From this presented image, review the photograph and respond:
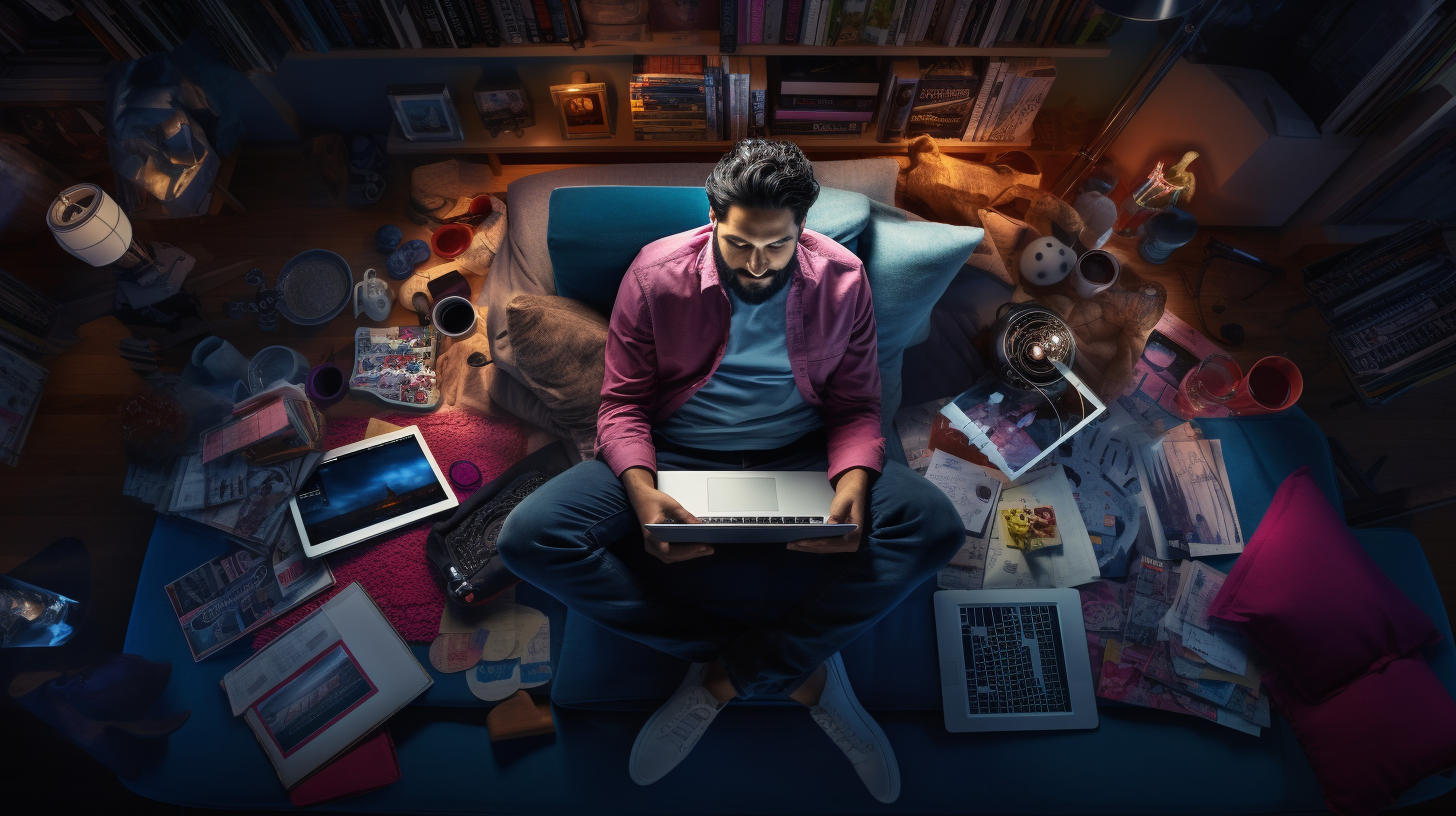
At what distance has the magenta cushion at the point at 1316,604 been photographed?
56.2 inches

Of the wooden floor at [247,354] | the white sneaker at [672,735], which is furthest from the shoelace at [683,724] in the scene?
the wooden floor at [247,354]

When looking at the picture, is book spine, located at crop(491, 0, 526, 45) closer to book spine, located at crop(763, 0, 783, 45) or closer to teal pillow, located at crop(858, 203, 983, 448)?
book spine, located at crop(763, 0, 783, 45)

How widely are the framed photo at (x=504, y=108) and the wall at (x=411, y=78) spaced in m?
0.07

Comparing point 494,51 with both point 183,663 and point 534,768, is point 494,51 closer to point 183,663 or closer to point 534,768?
point 183,663

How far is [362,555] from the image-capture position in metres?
1.72

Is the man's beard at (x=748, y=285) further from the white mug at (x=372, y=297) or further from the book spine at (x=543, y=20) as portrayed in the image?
the white mug at (x=372, y=297)

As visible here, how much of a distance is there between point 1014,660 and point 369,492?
1754 mm

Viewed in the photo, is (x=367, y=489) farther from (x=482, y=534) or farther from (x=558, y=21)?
(x=558, y=21)

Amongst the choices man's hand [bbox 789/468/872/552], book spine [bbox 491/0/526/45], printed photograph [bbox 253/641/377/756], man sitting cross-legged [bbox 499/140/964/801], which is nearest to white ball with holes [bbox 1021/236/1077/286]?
man sitting cross-legged [bbox 499/140/964/801]

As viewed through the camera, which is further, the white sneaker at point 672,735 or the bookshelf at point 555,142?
the bookshelf at point 555,142

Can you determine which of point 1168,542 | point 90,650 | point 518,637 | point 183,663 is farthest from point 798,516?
point 90,650

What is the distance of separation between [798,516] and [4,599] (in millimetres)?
2011

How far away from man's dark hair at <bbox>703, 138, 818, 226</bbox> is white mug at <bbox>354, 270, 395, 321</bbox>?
4.48 feet

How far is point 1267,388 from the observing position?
1806mm
